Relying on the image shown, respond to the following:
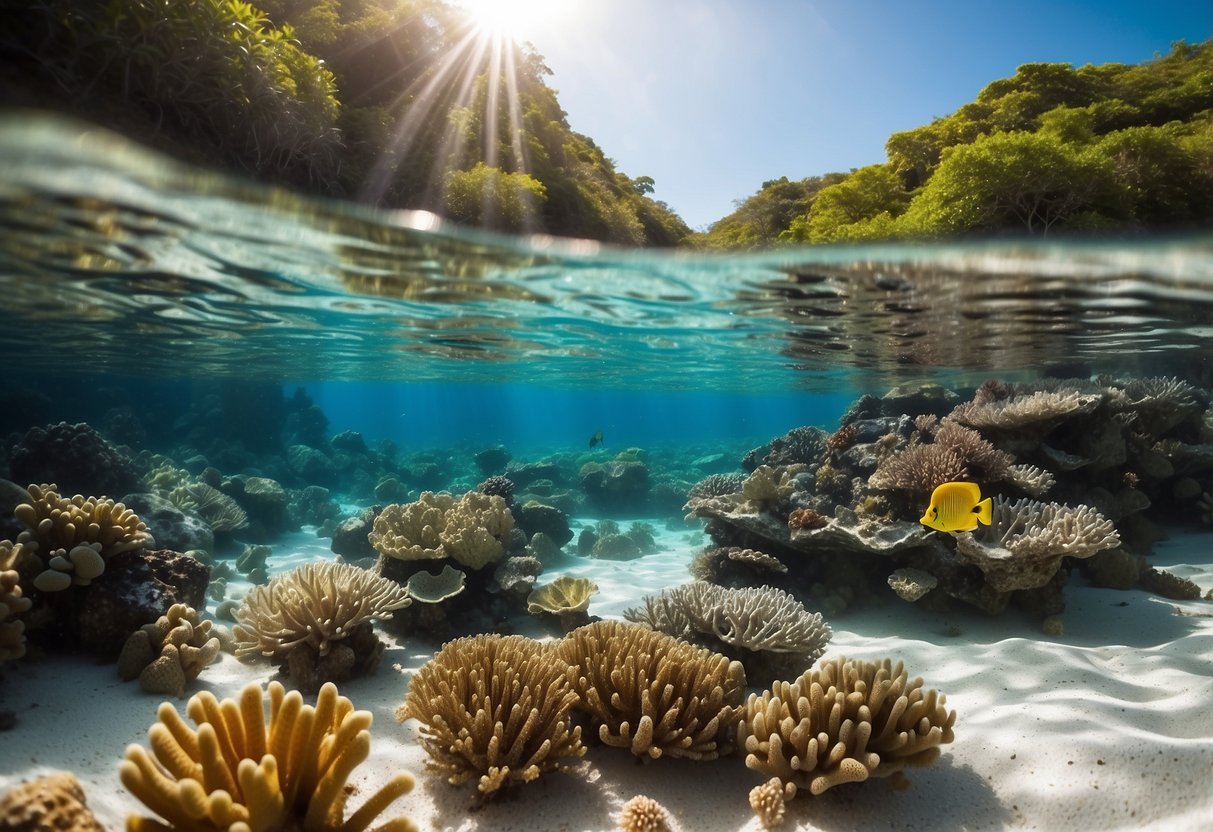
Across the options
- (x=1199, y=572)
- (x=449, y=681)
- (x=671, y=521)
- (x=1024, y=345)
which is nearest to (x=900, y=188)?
(x=1024, y=345)

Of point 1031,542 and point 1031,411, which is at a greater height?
point 1031,411

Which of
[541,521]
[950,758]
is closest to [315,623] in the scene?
[950,758]

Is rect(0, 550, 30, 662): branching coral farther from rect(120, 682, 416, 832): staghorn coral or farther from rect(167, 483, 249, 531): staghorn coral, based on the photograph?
rect(167, 483, 249, 531): staghorn coral

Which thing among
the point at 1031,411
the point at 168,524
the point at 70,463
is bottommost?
the point at 168,524

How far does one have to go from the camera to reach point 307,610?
5.40 m

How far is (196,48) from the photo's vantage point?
8352 millimetres

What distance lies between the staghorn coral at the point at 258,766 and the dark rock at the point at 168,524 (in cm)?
959

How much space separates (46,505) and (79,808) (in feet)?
14.1

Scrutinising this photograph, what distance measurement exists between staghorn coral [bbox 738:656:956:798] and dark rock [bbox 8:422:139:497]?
13515 mm

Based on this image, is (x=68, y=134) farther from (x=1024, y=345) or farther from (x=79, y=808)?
(x=1024, y=345)

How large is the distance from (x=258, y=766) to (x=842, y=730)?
330 centimetres

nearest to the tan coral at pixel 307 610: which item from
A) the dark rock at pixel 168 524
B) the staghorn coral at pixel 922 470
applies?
the dark rock at pixel 168 524

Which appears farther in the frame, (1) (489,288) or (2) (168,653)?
(1) (489,288)

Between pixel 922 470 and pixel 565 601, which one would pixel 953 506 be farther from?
pixel 565 601
